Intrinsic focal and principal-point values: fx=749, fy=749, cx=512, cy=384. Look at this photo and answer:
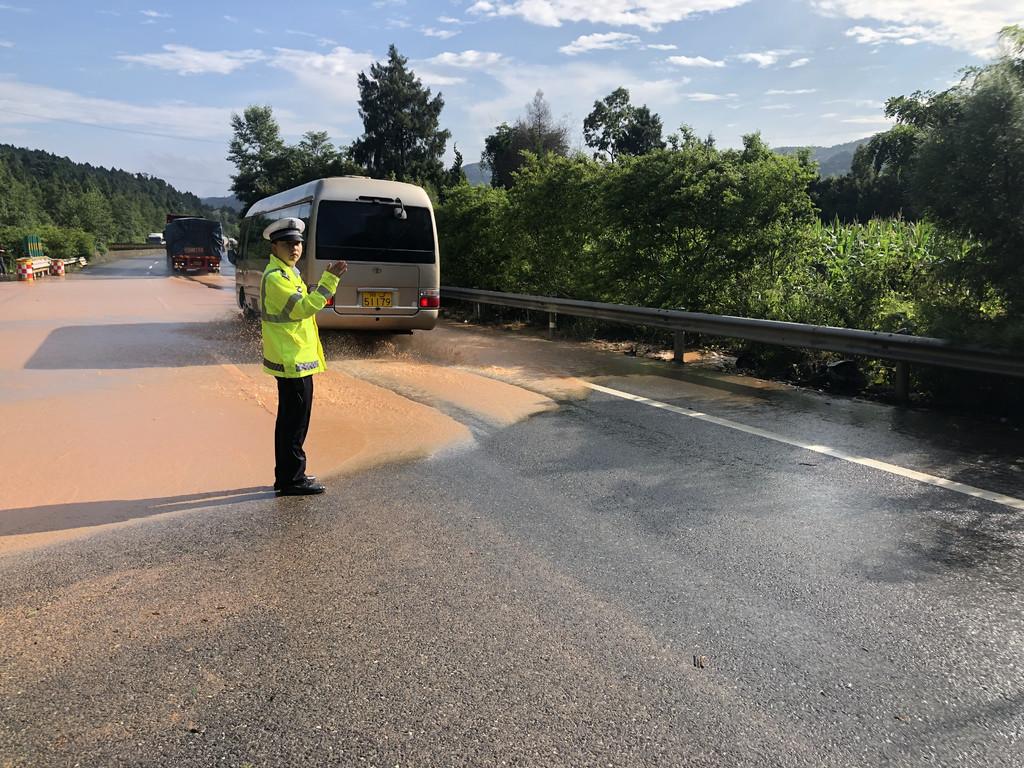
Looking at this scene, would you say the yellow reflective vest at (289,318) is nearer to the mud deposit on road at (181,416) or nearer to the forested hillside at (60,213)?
the mud deposit on road at (181,416)

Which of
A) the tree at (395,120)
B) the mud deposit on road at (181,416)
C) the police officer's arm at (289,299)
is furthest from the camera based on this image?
the tree at (395,120)

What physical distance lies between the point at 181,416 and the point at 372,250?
4716 millimetres

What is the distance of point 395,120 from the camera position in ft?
241

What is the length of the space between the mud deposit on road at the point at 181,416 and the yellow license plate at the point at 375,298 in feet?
2.56

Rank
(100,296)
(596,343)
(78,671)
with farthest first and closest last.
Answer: (100,296), (596,343), (78,671)

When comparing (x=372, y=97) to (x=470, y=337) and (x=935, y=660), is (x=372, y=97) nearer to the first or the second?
(x=470, y=337)

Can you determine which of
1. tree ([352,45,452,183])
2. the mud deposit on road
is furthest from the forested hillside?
the mud deposit on road

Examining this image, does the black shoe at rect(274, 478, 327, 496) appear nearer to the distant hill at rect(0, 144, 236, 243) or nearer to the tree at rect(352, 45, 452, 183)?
the distant hill at rect(0, 144, 236, 243)

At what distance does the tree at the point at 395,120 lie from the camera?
7350cm

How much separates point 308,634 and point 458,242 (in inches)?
631

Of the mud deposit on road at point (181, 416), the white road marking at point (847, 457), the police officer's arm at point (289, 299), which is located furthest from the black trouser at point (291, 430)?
the white road marking at point (847, 457)

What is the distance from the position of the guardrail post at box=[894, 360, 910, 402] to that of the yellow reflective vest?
6.08 m

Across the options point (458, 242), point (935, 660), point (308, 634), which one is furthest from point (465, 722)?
point (458, 242)

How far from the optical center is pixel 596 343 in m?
12.9
